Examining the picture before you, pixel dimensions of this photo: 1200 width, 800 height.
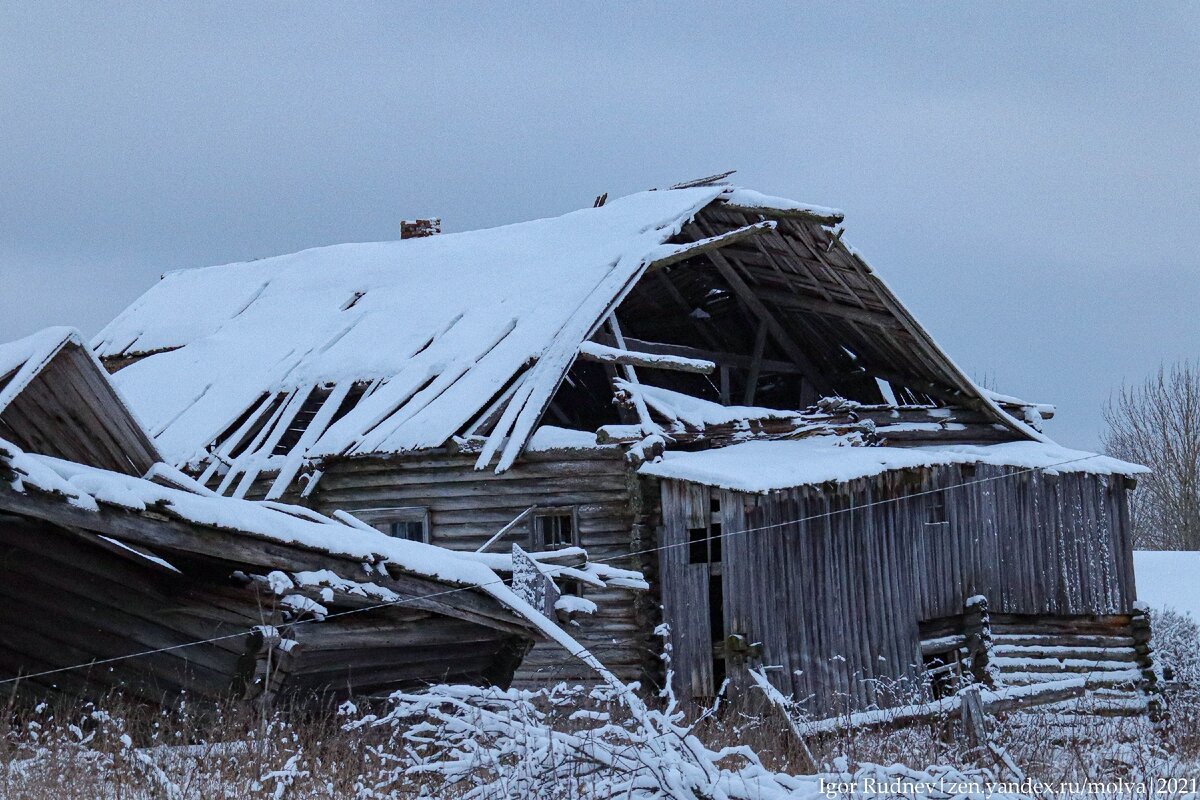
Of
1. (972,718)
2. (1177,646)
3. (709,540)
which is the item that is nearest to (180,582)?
(972,718)

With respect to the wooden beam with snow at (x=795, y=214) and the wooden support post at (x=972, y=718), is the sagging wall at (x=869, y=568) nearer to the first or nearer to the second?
the wooden support post at (x=972, y=718)

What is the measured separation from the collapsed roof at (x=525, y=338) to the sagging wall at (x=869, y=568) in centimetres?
169

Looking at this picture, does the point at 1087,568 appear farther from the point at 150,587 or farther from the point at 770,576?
the point at 150,587

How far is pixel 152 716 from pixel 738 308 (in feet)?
39.5

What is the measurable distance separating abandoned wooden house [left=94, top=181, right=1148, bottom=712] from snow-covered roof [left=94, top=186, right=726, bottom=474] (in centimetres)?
6

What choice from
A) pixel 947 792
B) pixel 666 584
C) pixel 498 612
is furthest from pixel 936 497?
pixel 947 792

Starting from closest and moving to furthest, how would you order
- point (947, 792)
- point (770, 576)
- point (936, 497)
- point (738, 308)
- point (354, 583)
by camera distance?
point (947, 792) < point (354, 583) < point (770, 576) < point (936, 497) < point (738, 308)

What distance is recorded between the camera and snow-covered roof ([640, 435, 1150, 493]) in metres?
14.1

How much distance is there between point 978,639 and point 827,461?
324cm

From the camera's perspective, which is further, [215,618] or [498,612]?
[498,612]

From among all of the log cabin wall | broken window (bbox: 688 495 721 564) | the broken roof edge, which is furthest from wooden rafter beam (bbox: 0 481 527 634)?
the broken roof edge

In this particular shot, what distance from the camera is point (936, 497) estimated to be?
16.1 m

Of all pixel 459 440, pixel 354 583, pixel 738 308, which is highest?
pixel 738 308

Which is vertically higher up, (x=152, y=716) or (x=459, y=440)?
(x=459, y=440)
